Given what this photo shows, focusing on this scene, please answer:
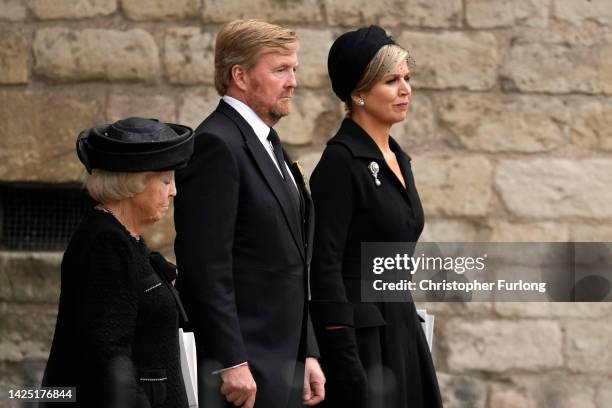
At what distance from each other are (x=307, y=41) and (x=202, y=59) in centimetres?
46

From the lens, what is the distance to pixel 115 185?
3541 millimetres

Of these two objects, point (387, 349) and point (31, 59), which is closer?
point (387, 349)

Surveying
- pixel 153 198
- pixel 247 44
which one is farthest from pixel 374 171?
pixel 153 198

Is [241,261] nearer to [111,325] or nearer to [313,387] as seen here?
[313,387]

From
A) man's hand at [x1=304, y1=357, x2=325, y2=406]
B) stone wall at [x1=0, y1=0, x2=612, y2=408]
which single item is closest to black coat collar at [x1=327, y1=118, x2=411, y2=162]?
man's hand at [x1=304, y1=357, x2=325, y2=406]

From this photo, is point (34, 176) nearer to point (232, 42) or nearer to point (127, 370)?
point (232, 42)

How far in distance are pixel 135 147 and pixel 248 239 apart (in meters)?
0.58

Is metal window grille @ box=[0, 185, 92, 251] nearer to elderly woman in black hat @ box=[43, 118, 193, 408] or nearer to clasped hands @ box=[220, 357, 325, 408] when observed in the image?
clasped hands @ box=[220, 357, 325, 408]

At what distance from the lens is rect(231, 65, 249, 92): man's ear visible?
412cm

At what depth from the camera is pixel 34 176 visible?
5.94m

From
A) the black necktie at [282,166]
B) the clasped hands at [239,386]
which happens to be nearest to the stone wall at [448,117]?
the black necktie at [282,166]

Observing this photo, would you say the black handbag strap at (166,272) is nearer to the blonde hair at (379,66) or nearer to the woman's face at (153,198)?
the woman's face at (153,198)

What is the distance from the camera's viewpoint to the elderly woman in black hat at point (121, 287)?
3355 mm

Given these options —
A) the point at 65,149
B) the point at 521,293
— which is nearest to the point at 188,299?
the point at 65,149
